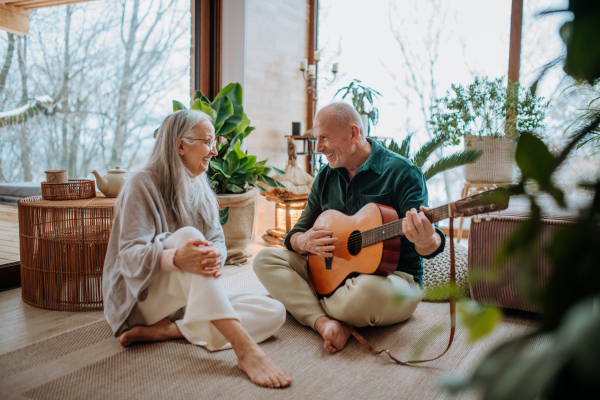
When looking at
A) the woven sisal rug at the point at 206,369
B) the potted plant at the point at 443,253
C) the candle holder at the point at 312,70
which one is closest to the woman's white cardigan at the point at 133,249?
the woven sisal rug at the point at 206,369

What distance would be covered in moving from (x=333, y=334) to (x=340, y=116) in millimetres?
965

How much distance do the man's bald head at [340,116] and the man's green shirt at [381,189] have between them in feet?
0.55

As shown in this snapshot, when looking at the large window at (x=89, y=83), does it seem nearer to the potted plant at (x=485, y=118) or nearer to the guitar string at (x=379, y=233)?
the guitar string at (x=379, y=233)

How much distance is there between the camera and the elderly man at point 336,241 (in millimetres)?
1771

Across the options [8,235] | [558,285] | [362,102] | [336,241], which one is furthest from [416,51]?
[558,285]

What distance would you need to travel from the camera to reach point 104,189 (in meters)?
2.43

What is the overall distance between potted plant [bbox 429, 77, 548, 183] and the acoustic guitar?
75.5 inches

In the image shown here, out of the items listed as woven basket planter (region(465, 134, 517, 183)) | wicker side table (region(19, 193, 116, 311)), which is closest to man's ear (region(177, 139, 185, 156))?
→ wicker side table (region(19, 193, 116, 311))

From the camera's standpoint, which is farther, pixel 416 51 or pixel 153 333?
pixel 416 51

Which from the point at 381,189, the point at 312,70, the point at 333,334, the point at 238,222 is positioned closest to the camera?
the point at 333,334

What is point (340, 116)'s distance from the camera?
201cm

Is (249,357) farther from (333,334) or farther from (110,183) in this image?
(110,183)

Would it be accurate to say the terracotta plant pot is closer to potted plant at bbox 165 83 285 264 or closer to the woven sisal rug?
potted plant at bbox 165 83 285 264

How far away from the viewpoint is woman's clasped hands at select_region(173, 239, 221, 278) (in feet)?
4.98
